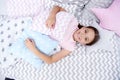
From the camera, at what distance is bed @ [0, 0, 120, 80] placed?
150 centimetres

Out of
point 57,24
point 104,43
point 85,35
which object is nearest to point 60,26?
point 57,24

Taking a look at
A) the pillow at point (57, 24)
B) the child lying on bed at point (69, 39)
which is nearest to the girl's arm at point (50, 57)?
the child lying on bed at point (69, 39)

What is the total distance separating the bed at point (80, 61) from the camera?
150cm

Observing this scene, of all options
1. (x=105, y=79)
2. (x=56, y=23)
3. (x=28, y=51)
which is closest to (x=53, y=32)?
(x=56, y=23)

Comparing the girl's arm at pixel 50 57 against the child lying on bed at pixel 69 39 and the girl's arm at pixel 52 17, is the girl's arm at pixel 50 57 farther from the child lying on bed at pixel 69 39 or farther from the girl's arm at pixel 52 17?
the girl's arm at pixel 52 17

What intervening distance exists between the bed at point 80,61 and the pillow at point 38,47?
1.5 inches

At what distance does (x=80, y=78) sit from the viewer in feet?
4.95

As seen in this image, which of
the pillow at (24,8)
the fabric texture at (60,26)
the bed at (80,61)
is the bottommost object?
the bed at (80,61)

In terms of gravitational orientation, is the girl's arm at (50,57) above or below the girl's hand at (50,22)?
below

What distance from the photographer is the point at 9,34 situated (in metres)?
1.66

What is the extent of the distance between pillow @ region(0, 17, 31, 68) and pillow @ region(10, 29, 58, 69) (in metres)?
0.04

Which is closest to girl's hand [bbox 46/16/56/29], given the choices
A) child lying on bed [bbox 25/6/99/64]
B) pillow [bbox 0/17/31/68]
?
child lying on bed [bbox 25/6/99/64]

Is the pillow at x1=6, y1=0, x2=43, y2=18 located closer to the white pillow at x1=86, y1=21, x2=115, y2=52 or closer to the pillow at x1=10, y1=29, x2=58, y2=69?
the pillow at x1=10, y1=29, x2=58, y2=69

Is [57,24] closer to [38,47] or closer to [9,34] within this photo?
[38,47]
